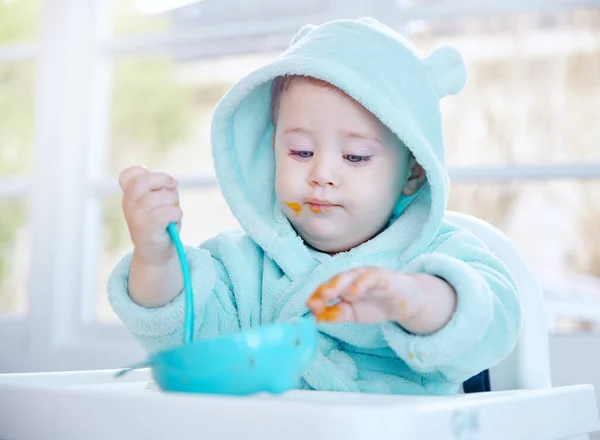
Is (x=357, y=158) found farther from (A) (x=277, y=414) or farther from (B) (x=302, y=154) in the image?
(A) (x=277, y=414)

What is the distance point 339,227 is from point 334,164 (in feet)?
0.26

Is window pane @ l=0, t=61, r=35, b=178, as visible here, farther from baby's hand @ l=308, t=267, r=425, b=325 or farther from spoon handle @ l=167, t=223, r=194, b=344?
baby's hand @ l=308, t=267, r=425, b=325

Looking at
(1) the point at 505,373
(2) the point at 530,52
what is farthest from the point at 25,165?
(1) the point at 505,373

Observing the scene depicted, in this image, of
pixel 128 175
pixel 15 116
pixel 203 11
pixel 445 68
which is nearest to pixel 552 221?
pixel 203 11

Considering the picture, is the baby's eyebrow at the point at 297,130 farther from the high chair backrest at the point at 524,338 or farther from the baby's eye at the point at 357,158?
the high chair backrest at the point at 524,338

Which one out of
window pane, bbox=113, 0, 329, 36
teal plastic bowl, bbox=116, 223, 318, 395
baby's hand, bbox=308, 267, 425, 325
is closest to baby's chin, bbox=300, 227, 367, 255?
baby's hand, bbox=308, 267, 425, 325

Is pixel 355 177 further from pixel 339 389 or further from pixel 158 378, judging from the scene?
pixel 158 378

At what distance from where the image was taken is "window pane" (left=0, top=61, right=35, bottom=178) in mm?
3736

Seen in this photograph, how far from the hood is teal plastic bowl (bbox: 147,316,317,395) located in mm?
345

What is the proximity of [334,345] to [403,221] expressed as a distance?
6.5 inches

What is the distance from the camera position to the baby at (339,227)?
76cm

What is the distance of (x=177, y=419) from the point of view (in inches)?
19.8

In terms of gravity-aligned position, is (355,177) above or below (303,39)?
below

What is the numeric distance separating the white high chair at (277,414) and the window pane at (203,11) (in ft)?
4.29
